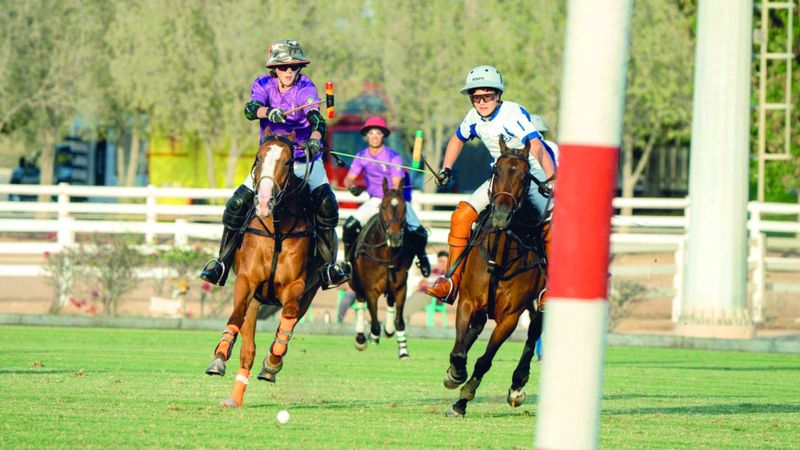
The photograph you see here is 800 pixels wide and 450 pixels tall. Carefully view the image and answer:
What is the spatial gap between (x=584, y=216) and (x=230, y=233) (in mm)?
7762

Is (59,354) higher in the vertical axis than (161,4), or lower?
lower

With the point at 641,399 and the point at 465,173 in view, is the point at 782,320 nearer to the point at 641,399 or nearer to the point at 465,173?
the point at 641,399

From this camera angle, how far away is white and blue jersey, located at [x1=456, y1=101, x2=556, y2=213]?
38.1 feet

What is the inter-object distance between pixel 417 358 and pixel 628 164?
108 ft

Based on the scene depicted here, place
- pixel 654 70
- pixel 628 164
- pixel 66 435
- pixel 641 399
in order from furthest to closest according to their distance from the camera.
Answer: pixel 628 164 < pixel 654 70 < pixel 641 399 < pixel 66 435

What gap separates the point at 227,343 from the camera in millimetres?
10828

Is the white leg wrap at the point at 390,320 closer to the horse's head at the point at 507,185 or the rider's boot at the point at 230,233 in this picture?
the rider's boot at the point at 230,233

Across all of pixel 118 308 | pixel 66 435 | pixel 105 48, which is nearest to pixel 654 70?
pixel 105 48

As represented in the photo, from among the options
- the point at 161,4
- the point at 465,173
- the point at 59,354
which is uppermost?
the point at 161,4

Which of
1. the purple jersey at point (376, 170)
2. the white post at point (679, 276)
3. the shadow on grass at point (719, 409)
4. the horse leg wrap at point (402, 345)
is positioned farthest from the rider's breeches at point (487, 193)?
the white post at point (679, 276)

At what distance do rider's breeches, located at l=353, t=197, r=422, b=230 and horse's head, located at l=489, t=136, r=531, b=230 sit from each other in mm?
7935

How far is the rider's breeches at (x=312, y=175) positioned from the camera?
11.6 m

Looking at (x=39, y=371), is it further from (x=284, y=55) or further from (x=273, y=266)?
(x=284, y=55)

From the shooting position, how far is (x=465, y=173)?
57938 millimetres
